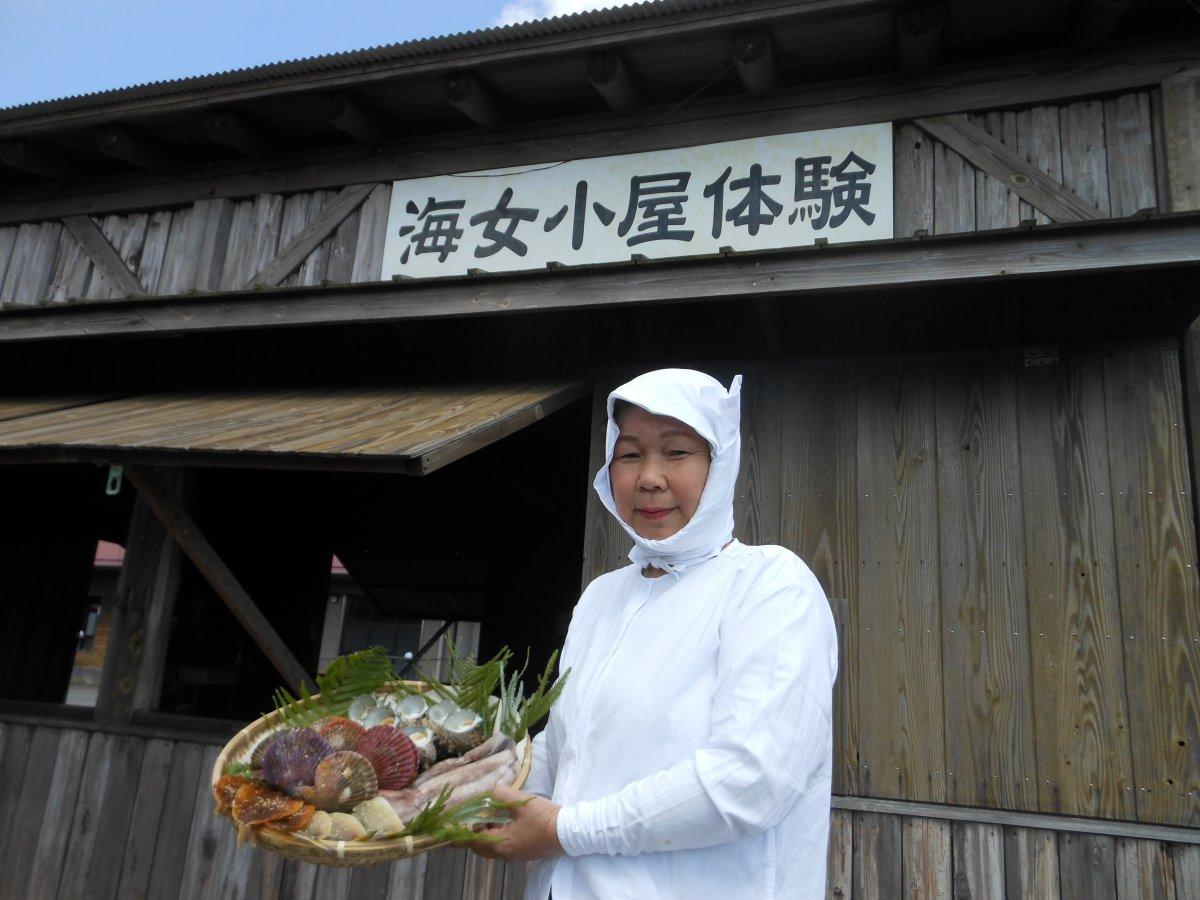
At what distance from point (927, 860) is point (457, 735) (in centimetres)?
222

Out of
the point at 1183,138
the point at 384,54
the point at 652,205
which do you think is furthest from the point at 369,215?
the point at 1183,138

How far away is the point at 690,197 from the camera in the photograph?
457 centimetres

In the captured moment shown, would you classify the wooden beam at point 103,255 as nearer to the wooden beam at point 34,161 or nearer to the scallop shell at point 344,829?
the wooden beam at point 34,161

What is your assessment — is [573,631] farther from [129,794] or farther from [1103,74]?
[1103,74]

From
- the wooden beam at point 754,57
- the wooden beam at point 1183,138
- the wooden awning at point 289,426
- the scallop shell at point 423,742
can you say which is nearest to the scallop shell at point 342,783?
the scallop shell at point 423,742

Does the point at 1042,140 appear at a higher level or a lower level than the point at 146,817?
higher

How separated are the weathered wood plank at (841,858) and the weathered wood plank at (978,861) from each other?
383 mm

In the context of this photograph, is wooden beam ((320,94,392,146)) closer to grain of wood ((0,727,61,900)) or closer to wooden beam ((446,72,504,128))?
wooden beam ((446,72,504,128))

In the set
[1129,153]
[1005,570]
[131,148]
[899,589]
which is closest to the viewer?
[1005,570]

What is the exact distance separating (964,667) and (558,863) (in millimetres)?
2268

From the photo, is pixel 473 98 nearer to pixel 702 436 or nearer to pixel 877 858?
pixel 702 436

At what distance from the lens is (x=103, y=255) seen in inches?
235

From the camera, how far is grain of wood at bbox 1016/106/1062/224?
4.06m

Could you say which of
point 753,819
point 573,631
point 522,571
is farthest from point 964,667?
point 522,571
